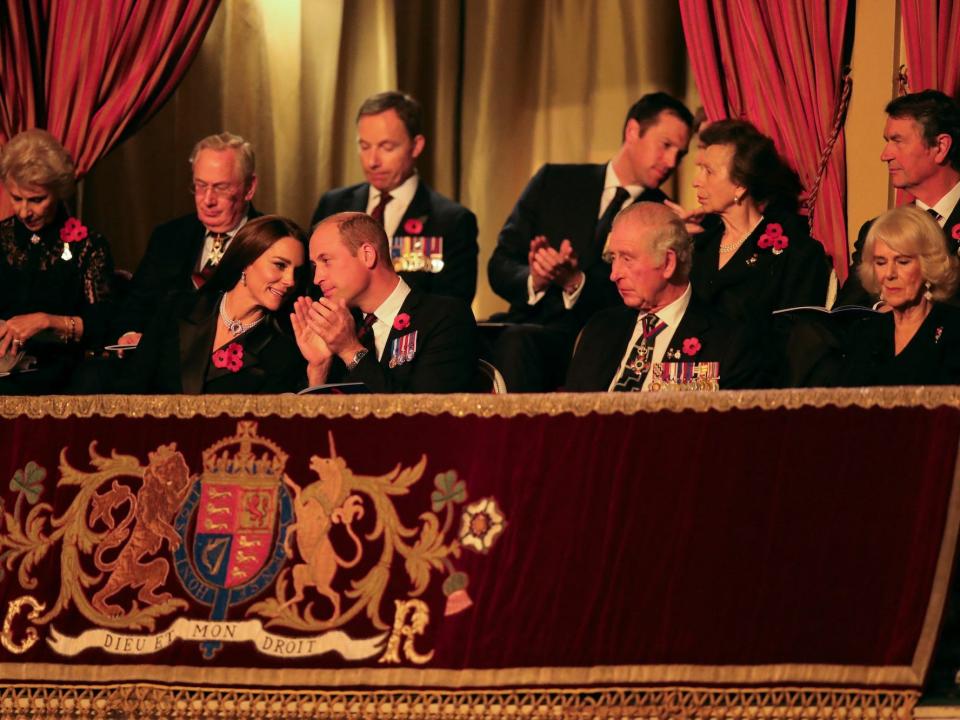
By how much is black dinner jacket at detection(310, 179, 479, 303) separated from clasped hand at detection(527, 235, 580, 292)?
0.32m

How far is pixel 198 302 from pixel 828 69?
2376 millimetres

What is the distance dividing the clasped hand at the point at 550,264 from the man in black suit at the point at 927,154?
91 centimetres

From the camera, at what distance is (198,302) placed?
4.38 metres

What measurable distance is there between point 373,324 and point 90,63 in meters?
2.07

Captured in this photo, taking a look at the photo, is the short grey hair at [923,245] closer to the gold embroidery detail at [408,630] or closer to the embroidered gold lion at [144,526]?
the gold embroidery detail at [408,630]

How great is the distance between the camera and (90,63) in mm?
5629

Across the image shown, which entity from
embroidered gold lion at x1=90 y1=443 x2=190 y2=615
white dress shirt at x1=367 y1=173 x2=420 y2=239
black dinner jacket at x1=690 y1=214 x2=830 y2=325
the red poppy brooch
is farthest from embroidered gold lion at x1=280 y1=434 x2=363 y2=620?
white dress shirt at x1=367 y1=173 x2=420 y2=239

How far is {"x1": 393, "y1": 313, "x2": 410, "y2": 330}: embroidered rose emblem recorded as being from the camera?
418 cm

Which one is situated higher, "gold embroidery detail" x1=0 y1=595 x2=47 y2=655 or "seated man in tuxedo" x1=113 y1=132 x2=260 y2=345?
"seated man in tuxedo" x1=113 y1=132 x2=260 y2=345

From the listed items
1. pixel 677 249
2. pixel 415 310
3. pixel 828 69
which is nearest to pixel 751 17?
pixel 828 69

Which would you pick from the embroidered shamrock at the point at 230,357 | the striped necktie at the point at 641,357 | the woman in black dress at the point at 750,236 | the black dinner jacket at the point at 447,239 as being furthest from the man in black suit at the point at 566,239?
the embroidered shamrock at the point at 230,357

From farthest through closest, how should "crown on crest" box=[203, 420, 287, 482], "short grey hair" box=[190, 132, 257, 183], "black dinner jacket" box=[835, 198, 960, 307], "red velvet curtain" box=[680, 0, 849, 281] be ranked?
1. "red velvet curtain" box=[680, 0, 849, 281]
2. "short grey hair" box=[190, 132, 257, 183]
3. "black dinner jacket" box=[835, 198, 960, 307]
4. "crown on crest" box=[203, 420, 287, 482]

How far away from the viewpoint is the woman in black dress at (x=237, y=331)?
4242 mm

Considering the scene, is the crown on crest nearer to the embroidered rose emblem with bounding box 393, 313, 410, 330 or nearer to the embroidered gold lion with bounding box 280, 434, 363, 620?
the embroidered gold lion with bounding box 280, 434, 363, 620
